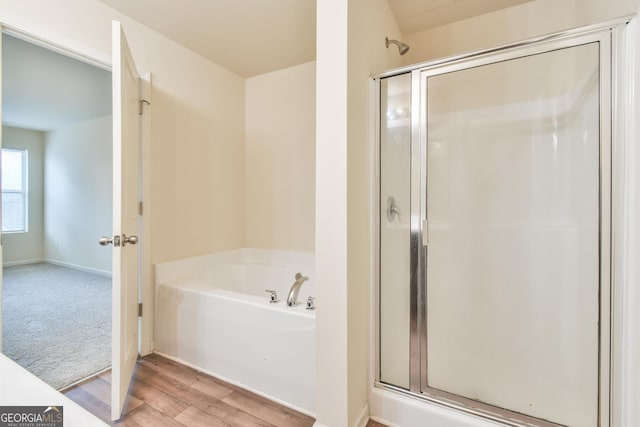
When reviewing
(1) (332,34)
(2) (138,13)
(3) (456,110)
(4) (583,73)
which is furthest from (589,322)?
(2) (138,13)

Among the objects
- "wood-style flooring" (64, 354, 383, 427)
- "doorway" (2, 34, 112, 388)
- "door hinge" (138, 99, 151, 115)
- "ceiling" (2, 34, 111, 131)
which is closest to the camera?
"wood-style flooring" (64, 354, 383, 427)

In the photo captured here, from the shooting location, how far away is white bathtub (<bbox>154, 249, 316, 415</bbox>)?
5.22ft

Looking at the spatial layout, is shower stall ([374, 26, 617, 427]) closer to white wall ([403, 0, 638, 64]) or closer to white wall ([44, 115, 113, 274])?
white wall ([403, 0, 638, 64])

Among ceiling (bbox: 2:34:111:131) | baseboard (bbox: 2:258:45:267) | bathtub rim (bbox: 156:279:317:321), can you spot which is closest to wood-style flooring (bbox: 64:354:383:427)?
bathtub rim (bbox: 156:279:317:321)

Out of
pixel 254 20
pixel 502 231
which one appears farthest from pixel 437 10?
pixel 502 231

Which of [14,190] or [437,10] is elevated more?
[437,10]

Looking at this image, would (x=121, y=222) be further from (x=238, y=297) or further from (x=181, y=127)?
(x=181, y=127)

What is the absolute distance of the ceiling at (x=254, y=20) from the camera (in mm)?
1896

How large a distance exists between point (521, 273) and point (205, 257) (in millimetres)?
2369

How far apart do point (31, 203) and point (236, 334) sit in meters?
5.98

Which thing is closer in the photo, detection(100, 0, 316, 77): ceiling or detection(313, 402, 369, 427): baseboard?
detection(313, 402, 369, 427): baseboard

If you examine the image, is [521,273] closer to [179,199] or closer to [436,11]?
[436,11]

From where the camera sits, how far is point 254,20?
2066 millimetres

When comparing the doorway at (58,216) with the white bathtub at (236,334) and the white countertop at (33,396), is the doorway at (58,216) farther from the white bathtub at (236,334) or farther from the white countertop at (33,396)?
the white countertop at (33,396)
